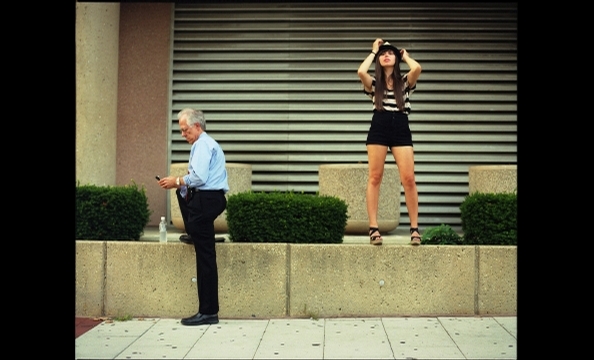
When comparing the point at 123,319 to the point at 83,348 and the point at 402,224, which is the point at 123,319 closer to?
the point at 83,348

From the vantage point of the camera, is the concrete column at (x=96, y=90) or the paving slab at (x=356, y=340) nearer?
the paving slab at (x=356, y=340)

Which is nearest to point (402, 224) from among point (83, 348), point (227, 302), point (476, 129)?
point (476, 129)

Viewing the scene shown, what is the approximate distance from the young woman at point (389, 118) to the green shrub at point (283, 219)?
1.54 ft

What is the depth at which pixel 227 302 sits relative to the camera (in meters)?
8.55

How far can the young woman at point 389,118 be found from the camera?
28.2ft

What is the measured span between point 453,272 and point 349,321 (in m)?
1.22

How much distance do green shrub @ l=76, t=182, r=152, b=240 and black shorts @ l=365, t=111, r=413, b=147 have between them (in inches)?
113

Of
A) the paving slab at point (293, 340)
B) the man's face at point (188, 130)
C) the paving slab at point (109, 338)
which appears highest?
the man's face at point (188, 130)

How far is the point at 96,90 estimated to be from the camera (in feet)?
39.7

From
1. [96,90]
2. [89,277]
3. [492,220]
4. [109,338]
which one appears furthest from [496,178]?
[109,338]

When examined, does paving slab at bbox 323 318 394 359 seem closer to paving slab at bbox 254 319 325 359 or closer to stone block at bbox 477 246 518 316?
paving slab at bbox 254 319 325 359

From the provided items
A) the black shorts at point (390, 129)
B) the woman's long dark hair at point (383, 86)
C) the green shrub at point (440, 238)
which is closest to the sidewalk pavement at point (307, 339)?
the green shrub at point (440, 238)

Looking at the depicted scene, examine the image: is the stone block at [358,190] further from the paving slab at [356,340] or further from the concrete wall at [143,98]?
the concrete wall at [143,98]

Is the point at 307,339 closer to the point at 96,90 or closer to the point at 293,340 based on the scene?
the point at 293,340
